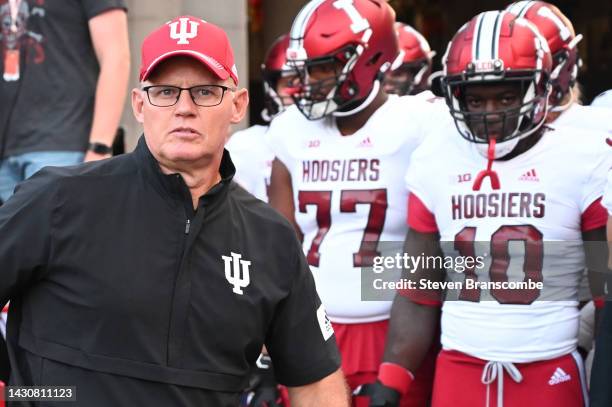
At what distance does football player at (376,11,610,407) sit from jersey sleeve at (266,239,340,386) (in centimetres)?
120

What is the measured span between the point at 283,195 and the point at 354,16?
83 centimetres

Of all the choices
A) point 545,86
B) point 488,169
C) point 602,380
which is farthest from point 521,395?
point 545,86

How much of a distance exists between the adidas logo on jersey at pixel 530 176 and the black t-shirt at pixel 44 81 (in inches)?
66.4

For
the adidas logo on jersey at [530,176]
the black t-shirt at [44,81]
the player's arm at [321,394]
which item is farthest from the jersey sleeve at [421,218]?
the player's arm at [321,394]

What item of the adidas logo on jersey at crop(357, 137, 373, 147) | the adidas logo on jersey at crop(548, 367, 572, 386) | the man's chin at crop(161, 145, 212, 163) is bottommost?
the adidas logo on jersey at crop(548, 367, 572, 386)

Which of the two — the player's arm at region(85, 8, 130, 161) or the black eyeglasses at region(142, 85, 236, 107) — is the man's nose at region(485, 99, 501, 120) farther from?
the black eyeglasses at region(142, 85, 236, 107)

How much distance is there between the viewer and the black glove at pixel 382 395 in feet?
14.8

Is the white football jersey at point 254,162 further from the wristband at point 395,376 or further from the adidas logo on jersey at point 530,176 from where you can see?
the adidas logo on jersey at point 530,176

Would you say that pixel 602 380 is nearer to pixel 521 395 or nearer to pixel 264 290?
pixel 521 395

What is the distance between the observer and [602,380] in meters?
4.01

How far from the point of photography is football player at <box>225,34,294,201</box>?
6469mm

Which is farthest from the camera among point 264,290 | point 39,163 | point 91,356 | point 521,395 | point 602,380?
point 39,163

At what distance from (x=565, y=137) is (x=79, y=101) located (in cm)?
186

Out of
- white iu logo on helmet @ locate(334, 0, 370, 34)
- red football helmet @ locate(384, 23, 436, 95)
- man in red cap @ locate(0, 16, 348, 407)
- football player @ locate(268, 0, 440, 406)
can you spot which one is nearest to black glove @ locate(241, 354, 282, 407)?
football player @ locate(268, 0, 440, 406)
